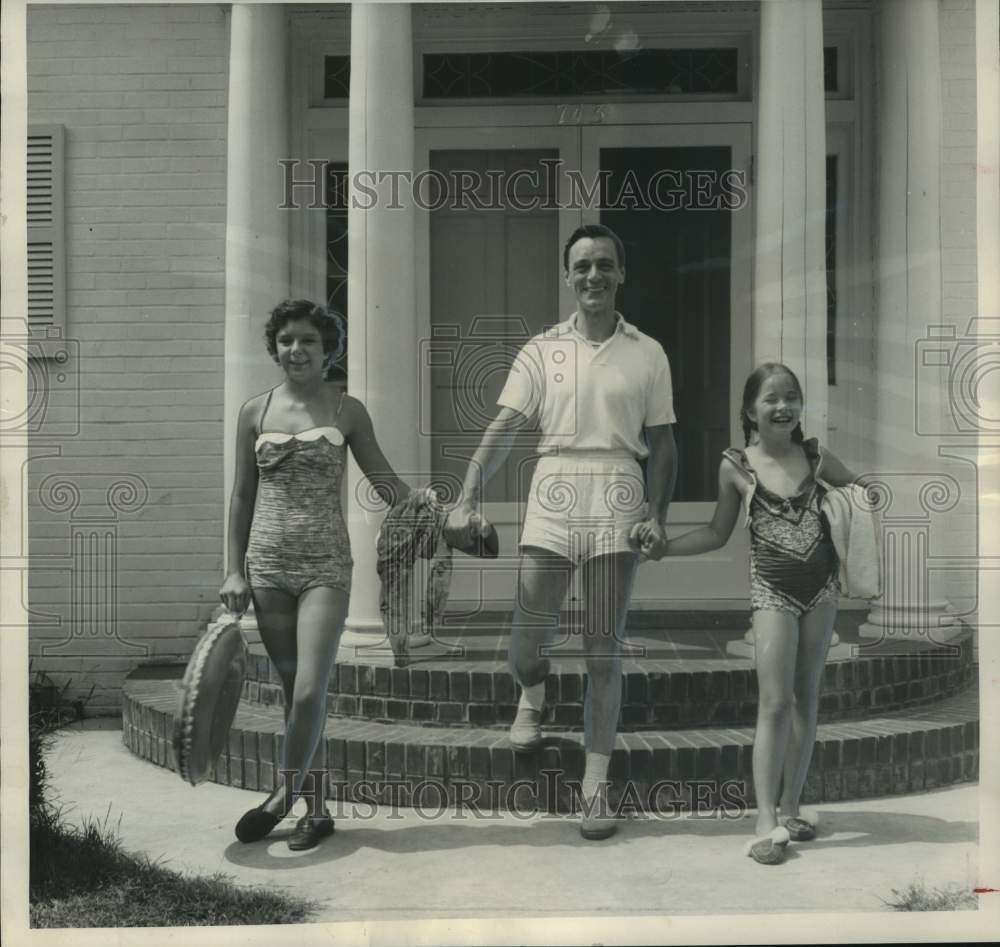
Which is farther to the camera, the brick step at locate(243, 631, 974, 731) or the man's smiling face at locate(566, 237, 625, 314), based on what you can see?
the brick step at locate(243, 631, 974, 731)

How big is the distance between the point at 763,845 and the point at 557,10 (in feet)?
A: 9.86

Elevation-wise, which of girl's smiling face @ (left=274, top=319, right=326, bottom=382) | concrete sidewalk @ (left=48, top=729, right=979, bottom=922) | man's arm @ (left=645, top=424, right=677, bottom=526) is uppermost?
girl's smiling face @ (left=274, top=319, right=326, bottom=382)

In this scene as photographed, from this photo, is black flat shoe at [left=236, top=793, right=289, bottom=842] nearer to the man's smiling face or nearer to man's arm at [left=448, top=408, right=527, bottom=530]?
man's arm at [left=448, top=408, right=527, bottom=530]

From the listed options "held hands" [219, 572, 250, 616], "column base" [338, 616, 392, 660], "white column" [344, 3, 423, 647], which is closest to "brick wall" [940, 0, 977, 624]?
"white column" [344, 3, 423, 647]

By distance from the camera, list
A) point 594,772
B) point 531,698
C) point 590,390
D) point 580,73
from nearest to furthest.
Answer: point 590,390, point 594,772, point 531,698, point 580,73

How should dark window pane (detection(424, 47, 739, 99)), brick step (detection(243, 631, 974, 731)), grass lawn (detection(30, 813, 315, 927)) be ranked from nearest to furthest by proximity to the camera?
1. grass lawn (detection(30, 813, 315, 927))
2. brick step (detection(243, 631, 974, 731))
3. dark window pane (detection(424, 47, 739, 99))

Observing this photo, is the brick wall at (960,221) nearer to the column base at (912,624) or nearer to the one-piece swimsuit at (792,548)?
the column base at (912,624)

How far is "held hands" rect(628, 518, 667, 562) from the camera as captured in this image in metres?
4.06

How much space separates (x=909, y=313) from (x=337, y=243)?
206 centimetres

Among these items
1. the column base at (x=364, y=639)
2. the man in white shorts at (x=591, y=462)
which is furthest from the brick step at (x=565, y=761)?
the column base at (x=364, y=639)

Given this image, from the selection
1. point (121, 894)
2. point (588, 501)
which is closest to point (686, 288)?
point (588, 501)

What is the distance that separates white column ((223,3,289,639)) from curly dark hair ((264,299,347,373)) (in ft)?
0.33

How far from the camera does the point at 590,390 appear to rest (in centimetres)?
405

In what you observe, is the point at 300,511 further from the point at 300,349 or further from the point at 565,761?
the point at 565,761
